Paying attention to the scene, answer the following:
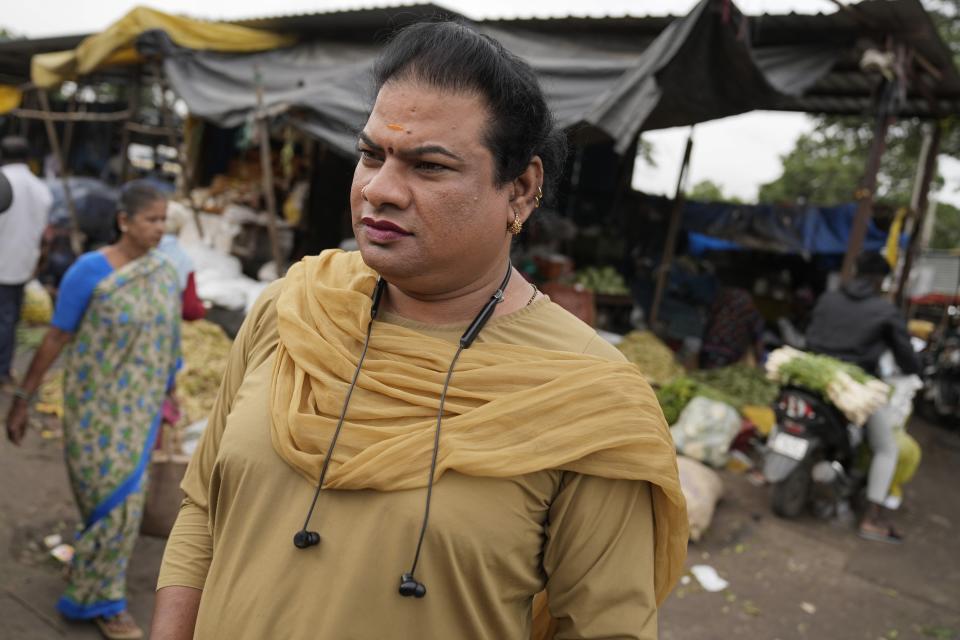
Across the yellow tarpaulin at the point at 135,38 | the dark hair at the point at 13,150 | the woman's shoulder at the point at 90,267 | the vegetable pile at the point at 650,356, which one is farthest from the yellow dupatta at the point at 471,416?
the yellow tarpaulin at the point at 135,38

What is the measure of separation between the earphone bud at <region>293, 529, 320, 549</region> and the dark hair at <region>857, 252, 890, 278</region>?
523 centimetres

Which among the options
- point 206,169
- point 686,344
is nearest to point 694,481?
point 686,344

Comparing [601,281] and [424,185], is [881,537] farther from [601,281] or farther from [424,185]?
[424,185]

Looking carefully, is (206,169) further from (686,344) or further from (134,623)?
(134,623)

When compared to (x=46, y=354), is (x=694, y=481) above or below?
below

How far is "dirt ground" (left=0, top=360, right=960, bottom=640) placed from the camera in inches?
145

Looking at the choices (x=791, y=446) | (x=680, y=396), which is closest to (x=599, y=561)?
(x=791, y=446)

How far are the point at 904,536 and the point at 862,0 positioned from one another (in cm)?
403

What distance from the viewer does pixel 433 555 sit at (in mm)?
1207

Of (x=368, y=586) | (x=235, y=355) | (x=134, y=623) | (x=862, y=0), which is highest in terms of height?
(x=862, y=0)

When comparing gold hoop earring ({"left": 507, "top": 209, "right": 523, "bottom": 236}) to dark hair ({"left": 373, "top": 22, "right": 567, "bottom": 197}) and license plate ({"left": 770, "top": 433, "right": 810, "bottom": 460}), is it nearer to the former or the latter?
dark hair ({"left": 373, "top": 22, "right": 567, "bottom": 197})

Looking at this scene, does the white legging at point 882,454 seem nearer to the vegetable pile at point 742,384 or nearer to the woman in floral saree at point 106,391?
→ the vegetable pile at point 742,384

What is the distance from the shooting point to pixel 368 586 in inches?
47.8

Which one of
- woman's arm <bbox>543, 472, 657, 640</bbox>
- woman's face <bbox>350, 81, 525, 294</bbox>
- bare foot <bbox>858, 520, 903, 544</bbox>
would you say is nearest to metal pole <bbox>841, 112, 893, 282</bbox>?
bare foot <bbox>858, 520, 903, 544</bbox>
